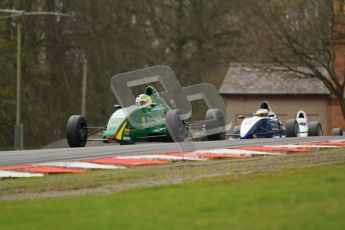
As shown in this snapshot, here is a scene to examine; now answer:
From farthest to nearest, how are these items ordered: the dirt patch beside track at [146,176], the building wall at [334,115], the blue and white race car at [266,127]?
the building wall at [334,115], the blue and white race car at [266,127], the dirt patch beside track at [146,176]

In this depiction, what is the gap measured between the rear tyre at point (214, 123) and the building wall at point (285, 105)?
128 feet

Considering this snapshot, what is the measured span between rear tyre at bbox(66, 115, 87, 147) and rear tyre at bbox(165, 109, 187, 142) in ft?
7.25

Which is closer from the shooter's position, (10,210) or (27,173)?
(10,210)

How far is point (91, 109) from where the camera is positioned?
58.0 meters

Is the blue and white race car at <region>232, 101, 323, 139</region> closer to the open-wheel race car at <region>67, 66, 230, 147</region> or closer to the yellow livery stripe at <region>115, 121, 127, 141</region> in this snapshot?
the open-wheel race car at <region>67, 66, 230, 147</region>

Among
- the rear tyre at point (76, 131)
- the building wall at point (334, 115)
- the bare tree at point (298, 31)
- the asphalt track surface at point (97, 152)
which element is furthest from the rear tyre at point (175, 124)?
the building wall at point (334, 115)

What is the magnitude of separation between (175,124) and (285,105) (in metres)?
43.2

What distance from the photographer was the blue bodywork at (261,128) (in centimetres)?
2888

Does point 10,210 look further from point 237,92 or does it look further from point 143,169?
point 237,92

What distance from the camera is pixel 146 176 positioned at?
583 inches

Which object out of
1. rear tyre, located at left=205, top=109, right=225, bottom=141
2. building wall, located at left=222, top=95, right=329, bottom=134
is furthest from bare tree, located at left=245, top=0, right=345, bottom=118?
rear tyre, located at left=205, top=109, right=225, bottom=141

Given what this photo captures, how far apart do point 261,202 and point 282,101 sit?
184 ft

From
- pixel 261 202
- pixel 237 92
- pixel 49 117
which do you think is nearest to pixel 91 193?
pixel 261 202

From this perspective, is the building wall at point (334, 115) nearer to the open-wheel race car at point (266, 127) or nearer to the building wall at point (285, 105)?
the building wall at point (285, 105)
